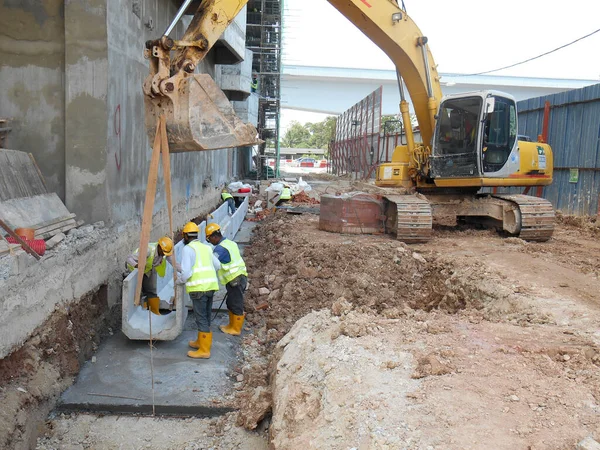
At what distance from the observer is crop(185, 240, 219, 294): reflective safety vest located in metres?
6.23

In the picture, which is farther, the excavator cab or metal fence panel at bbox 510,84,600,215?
metal fence panel at bbox 510,84,600,215

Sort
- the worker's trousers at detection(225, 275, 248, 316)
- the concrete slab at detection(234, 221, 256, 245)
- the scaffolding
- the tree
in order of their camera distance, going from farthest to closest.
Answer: the tree, the scaffolding, the concrete slab at detection(234, 221, 256, 245), the worker's trousers at detection(225, 275, 248, 316)

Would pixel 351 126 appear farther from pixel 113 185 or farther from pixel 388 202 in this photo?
pixel 113 185

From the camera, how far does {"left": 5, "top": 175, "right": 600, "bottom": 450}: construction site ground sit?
326 centimetres

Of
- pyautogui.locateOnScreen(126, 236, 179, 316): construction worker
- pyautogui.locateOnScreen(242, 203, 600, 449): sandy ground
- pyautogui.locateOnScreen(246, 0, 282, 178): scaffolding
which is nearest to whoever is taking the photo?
pyautogui.locateOnScreen(242, 203, 600, 449): sandy ground

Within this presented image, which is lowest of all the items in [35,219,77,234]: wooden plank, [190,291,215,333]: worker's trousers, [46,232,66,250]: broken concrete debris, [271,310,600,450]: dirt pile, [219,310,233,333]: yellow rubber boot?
[219,310,233,333]: yellow rubber boot

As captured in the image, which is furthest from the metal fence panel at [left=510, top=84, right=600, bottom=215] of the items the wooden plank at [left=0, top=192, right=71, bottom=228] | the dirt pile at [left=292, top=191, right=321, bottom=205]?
the wooden plank at [left=0, top=192, right=71, bottom=228]

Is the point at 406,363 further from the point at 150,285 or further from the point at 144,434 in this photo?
the point at 150,285

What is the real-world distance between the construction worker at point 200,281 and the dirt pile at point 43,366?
117 cm

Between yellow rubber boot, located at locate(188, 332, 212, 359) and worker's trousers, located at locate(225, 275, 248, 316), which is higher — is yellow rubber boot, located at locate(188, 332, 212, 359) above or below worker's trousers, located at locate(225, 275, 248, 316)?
below

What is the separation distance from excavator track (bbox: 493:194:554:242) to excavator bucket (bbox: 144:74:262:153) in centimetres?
652

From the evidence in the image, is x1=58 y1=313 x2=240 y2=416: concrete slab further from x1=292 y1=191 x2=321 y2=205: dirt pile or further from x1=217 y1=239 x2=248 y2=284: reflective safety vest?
x1=292 y1=191 x2=321 y2=205: dirt pile

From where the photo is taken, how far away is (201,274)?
6.26m

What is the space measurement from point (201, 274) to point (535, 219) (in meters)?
6.75
